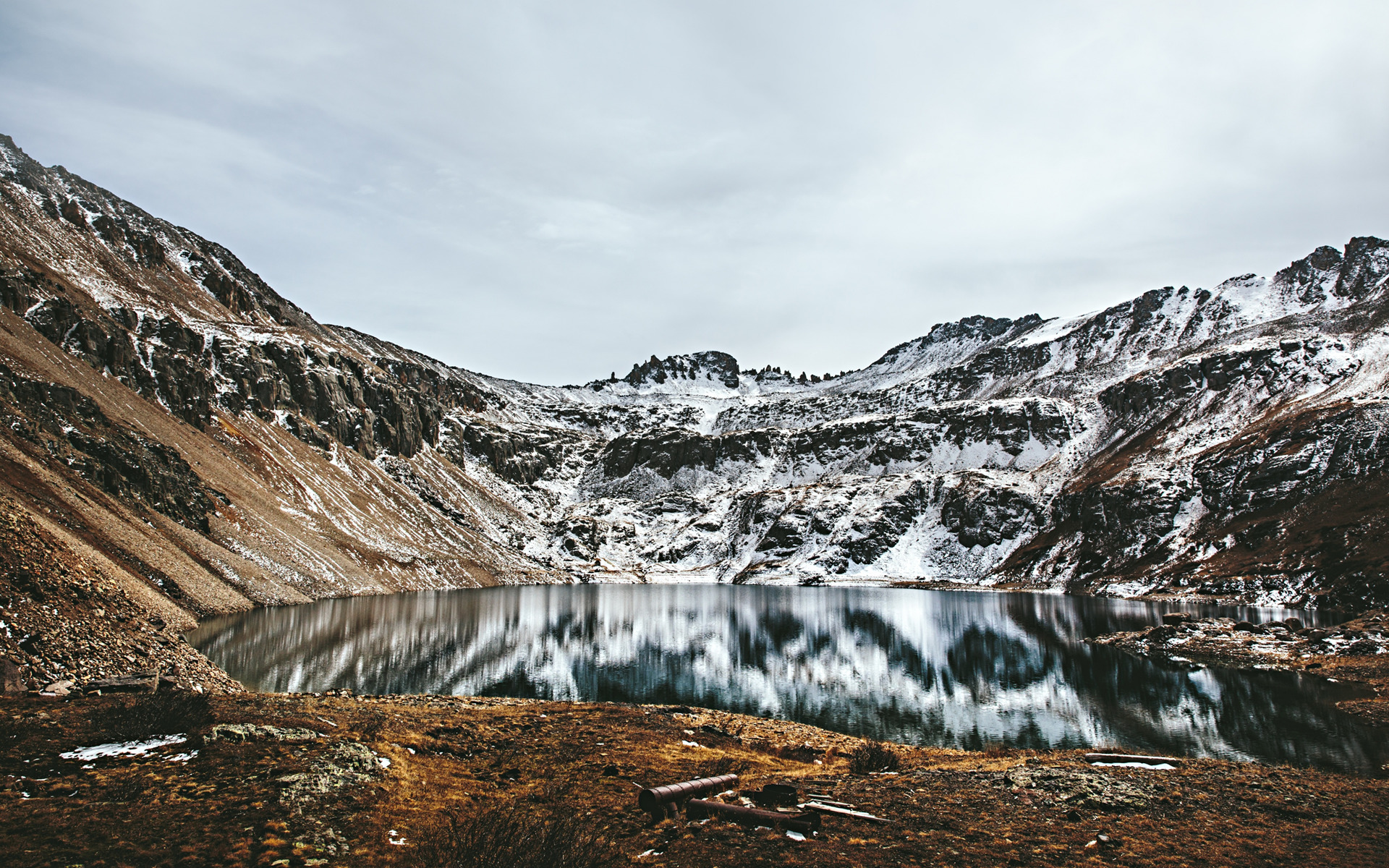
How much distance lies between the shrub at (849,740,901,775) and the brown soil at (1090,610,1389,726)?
94.5 ft

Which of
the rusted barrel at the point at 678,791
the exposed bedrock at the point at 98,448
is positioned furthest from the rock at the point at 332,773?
the exposed bedrock at the point at 98,448

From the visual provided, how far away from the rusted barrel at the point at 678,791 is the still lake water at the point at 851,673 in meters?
20.6

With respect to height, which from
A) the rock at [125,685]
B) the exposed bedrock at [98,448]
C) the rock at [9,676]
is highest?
the exposed bedrock at [98,448]

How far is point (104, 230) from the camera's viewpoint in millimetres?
177250

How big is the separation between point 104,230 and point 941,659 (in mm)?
227390

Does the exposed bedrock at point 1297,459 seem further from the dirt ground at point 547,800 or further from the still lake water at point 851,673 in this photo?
the dirt ground at point 547,800

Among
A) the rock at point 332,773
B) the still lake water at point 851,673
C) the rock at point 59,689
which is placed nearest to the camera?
the rock at point 332,773

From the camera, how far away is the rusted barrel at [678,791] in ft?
46.3

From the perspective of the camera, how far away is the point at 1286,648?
55.0 m

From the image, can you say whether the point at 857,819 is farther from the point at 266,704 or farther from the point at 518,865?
the point at 266,704

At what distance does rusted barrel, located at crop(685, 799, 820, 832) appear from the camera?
13.3 meters

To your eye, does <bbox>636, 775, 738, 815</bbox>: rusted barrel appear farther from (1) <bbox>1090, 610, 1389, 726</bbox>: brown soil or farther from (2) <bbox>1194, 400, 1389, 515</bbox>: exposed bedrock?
(2) <bbox>1194, 400, 1389, 515</bbox>: exposed bedrock

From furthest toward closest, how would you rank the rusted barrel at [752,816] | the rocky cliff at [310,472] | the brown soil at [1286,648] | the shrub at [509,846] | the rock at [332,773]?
the rocky cliff at [310,472] < the brown soil at [1286,648] < the rusted barrel at [752,816] < the rock at [332,773] < the shrub at [509,846]

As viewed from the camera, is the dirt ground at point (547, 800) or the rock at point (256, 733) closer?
the dirt ground at point (547, 800)
